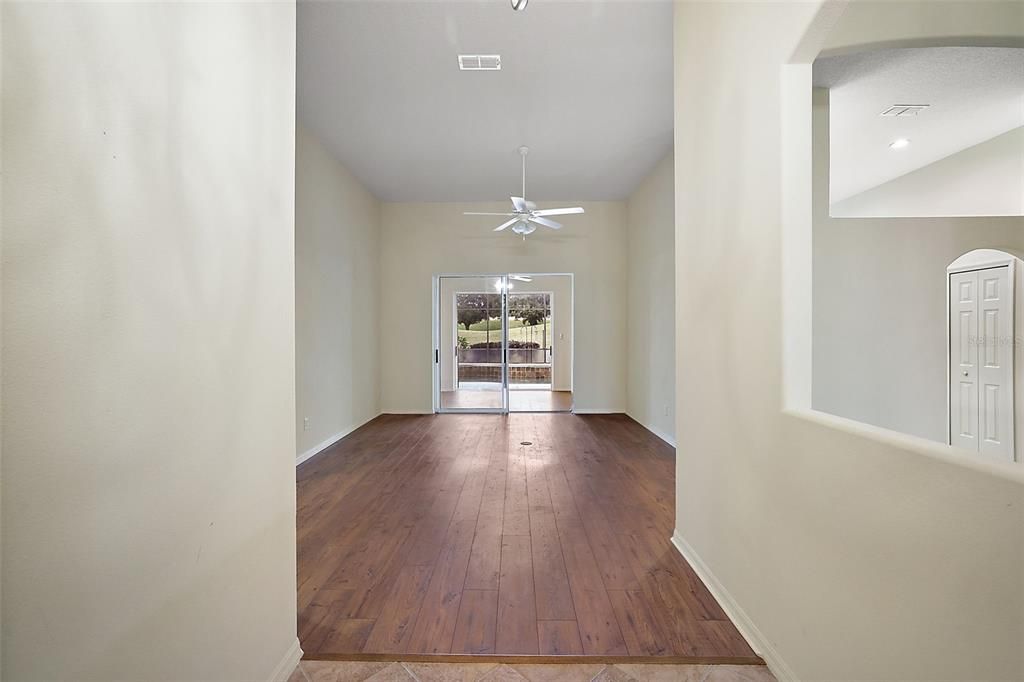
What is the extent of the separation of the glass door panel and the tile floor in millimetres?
5639

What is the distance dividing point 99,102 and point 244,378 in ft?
2.51

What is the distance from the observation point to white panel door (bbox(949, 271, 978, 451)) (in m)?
3.30

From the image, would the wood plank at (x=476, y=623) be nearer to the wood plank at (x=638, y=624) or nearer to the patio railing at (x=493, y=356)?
the wood plank at (x=638, y=624)

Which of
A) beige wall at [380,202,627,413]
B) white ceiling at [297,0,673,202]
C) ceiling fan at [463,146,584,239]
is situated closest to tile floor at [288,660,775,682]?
white ceiling at [297,0,673,202]

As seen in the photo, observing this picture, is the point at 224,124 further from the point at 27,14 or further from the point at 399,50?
the point at 399,50

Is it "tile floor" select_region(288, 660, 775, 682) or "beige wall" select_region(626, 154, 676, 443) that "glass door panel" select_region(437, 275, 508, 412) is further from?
"tile floor" select_region(288, 660, 775, 682)

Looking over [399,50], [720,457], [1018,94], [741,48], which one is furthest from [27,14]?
[1018,94]

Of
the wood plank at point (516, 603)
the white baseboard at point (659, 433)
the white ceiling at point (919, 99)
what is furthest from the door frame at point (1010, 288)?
the wood plank at point (516, 603)

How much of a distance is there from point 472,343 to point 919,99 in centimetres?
651

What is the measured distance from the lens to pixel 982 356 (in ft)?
10.9

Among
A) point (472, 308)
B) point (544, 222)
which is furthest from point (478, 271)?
point (544, 222)

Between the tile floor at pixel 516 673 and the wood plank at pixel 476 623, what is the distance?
9cm

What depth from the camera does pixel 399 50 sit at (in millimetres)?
3248

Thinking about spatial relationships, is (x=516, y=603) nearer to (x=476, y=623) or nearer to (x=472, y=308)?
(x=476, y=623)
